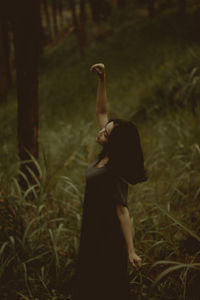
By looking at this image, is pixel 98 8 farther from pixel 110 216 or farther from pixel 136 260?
pixel 136 260

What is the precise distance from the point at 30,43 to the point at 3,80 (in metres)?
8.27

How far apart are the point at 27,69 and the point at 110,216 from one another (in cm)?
201

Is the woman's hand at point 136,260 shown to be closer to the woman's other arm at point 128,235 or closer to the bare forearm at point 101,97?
the woman's other arm at point 128,235

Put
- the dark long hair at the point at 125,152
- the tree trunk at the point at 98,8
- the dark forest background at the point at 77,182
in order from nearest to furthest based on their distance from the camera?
1. the dark long hair at the point at 125,152
2. the dark forest background at the point at 77,182
3. the tree trunk at the point at 98,8

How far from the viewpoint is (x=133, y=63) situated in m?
10.2

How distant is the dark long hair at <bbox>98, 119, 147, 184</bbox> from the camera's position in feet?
6.36

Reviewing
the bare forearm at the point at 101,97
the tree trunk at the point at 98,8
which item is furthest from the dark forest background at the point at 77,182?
the tree trunk at the point at 98,8

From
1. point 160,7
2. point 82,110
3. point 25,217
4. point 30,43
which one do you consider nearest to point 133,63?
point 82,110

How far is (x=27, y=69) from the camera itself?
10.7ft

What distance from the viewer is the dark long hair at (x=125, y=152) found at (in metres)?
1.94

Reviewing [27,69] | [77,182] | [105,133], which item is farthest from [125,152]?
[27,69]

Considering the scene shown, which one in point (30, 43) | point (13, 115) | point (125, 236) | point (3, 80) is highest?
point (30, 43)

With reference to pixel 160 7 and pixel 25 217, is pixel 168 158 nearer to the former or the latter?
pixel 25 217

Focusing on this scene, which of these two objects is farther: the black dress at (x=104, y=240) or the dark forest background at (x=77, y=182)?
the dark forest background at (x=77, y=182)
